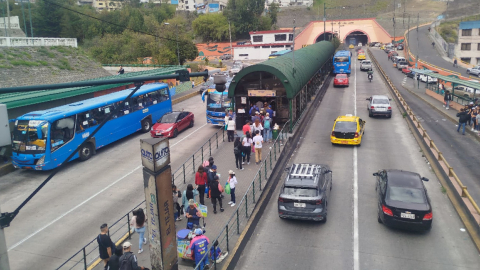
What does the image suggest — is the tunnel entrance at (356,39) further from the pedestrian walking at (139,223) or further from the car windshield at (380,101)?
the pedestrian walking at (139,223)

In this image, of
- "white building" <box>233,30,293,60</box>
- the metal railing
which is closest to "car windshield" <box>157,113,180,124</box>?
the metal railing

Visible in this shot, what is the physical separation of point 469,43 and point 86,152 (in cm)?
8161

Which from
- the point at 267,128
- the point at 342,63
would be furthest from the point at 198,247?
the point at 342,63

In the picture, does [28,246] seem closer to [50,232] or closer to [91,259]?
[50,232]

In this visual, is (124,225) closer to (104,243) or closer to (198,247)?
(104,243)

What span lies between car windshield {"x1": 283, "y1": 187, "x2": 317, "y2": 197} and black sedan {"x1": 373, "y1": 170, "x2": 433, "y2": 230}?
220cm

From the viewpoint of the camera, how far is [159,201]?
767 cm

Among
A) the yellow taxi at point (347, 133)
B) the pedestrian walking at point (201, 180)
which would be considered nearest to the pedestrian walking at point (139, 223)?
the pedestrian walking at point (201, 180)

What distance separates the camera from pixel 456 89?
1625 inches

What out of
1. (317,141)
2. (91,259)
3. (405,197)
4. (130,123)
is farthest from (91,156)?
(405,197)

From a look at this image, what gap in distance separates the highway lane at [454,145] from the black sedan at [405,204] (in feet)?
13.3

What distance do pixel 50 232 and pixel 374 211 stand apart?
11.1 m

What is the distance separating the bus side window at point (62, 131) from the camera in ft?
60.2

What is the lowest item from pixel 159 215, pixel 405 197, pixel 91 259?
pixel 91 259
